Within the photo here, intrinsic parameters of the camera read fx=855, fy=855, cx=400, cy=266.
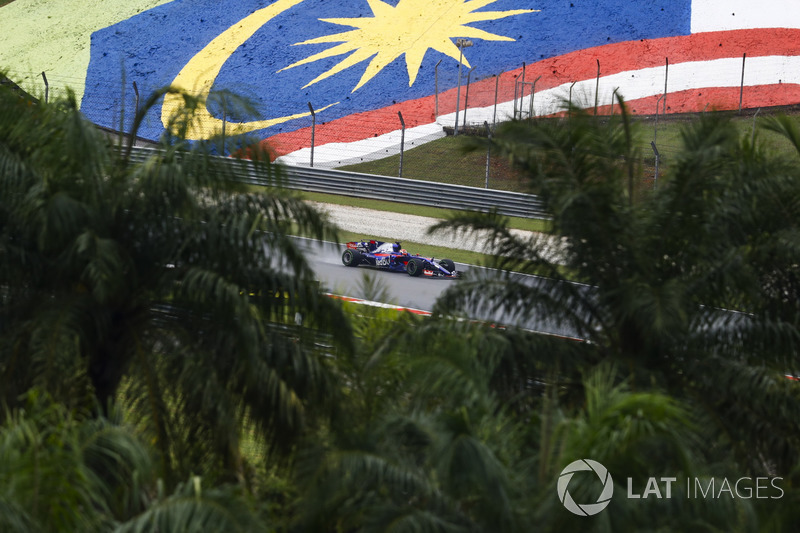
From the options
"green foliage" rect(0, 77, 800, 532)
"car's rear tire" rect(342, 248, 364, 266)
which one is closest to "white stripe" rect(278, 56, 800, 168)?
"car's rear tire" rect(342, 248, 364, 266)

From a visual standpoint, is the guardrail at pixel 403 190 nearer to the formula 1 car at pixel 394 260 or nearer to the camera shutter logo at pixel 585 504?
the formula 1 car at pixel 394 260

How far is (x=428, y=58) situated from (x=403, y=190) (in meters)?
12.1

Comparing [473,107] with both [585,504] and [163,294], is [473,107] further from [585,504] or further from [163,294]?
[585,504]

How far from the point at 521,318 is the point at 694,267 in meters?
1.66

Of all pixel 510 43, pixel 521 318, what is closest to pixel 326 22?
pixel 510 43

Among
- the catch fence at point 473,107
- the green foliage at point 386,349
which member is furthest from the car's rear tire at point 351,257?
the green foliage at point 386,349

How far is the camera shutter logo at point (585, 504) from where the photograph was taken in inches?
189

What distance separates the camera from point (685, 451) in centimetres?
507

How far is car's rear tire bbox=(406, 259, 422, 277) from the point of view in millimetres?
17844

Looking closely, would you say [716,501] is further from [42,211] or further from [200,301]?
[42,211]

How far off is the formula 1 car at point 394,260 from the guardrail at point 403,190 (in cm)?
489

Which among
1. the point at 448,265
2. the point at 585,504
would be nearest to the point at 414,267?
the point at 448,265

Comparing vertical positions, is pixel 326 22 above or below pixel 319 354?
above

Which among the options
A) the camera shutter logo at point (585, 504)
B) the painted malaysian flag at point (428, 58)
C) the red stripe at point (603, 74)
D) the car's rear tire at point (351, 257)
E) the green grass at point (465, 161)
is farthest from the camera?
the painted malaysian flag at point (428, 58)
